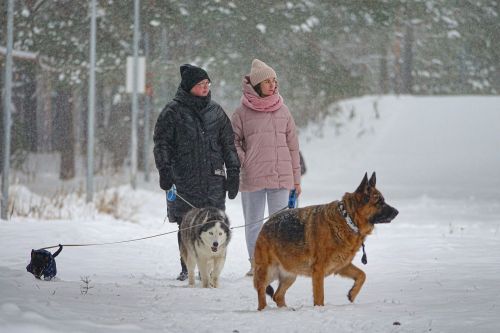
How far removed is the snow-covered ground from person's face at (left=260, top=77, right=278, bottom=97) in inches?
79.4

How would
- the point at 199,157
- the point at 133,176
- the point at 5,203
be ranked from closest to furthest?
the point at 199,157
the point at 5,203
the point at 133,176

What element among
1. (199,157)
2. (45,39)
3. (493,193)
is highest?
(45,39)

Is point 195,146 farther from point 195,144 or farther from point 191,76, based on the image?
point 191,76

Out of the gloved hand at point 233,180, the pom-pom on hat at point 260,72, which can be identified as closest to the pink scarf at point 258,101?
the pom-pom on hat at point 260,72

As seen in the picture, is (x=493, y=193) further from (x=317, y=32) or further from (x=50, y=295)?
(x=50, y=295)

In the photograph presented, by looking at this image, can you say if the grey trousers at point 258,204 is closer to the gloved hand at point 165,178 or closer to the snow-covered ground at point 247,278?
the snow-covered ground at point 247,278

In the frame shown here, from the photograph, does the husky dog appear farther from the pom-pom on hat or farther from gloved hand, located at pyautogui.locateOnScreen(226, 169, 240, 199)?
the pom-pom on hat

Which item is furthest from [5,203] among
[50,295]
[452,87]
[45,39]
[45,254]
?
[452,87]

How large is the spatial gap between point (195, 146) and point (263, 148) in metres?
0.74

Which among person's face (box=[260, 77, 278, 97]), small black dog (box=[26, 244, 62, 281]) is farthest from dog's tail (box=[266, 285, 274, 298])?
person's face (box=[260, 77, 278, 97])

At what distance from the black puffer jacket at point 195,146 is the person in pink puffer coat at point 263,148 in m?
0.28

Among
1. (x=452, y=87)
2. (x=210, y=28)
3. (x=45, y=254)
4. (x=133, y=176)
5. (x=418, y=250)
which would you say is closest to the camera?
(x=45, y=254)

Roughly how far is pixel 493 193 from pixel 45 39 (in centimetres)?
1346

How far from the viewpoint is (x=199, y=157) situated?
8492mm
